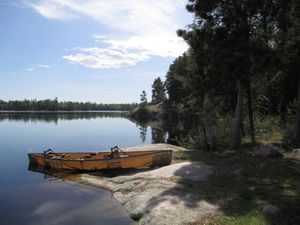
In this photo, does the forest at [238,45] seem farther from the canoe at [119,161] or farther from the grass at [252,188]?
the canoe at [119,161]

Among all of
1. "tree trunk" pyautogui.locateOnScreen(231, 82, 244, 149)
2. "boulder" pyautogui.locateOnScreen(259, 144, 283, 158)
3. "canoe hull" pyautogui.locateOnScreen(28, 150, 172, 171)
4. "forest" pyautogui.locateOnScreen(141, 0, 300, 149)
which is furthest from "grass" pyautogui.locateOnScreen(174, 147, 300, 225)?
"forest" pyautogui.locateOnScreen(141, 0, 300, 149)

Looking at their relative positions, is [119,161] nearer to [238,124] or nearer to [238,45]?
[238,124]

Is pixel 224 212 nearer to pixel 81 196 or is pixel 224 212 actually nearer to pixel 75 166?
pixel 81 196

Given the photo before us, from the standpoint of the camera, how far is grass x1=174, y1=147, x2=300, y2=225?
31.8 ft

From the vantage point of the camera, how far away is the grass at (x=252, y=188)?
970cm

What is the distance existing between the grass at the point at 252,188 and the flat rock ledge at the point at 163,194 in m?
0.45

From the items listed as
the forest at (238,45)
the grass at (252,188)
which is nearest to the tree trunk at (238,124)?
the forest at (238,45)

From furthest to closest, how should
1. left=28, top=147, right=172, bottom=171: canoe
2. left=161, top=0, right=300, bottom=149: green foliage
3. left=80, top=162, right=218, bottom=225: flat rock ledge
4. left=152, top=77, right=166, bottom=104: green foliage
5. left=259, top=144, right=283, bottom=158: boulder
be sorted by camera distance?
left=152, top=77, right=166, bottom=104: green foliage < left=28, top=147, right=172, bottom=171: canoe < left=161, top=0, right=300, bottom=149: green foliage < left=259, top=144, right=283, bottom=158: boulder < left=80, top=162, right=218, bottom=225: flat rock ledge

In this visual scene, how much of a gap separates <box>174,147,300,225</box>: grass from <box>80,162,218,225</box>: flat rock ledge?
1.47 ft

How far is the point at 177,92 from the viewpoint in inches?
3297

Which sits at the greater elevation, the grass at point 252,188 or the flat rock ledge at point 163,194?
the grass at point 252,188

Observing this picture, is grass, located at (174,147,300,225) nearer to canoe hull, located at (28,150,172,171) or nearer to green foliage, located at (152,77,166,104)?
canoe hull, located at (28,150,172,171)

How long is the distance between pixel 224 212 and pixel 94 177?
31.3ft

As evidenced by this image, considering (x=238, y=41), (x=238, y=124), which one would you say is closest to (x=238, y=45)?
(x=238, y=41)
